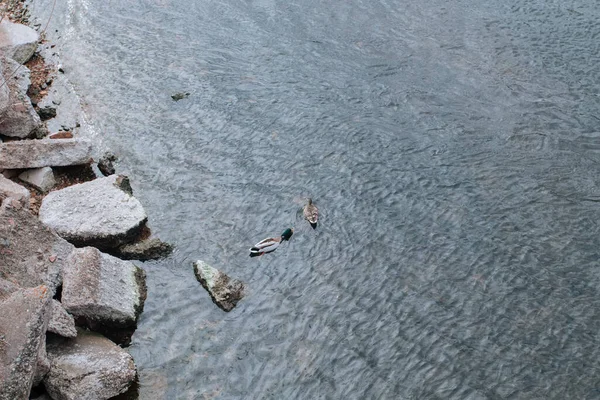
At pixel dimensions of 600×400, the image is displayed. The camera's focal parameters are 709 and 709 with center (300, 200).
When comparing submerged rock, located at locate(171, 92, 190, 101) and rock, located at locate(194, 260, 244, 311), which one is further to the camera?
submerged rock, located at locate(171, 92, 190, 101)

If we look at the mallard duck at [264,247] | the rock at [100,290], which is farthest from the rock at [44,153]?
the mallard duck at [264,247]

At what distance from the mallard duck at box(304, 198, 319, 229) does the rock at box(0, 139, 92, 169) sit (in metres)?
2.53

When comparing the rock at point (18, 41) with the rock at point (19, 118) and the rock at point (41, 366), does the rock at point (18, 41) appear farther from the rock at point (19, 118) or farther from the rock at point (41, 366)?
the rock at point (41, 366)

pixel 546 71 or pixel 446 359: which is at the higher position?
pixel 546 71

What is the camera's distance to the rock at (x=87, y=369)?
5.33 metres

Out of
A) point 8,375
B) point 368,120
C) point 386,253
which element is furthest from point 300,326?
point 368,120

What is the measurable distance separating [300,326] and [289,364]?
1.33 feet

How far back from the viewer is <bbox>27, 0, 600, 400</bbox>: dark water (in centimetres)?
583

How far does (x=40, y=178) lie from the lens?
295 inches

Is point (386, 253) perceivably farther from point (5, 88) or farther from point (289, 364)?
point (5, 88)

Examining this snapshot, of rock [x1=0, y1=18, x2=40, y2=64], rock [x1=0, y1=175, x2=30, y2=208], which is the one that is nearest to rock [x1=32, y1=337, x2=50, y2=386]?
rock [x1=0, y1=175, x2=30, y2=208]

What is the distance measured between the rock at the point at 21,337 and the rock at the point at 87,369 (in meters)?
0.35

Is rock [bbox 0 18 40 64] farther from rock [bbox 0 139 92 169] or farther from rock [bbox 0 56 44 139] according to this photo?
rock [bbox 0 139 92 169]

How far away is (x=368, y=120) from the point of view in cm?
826
